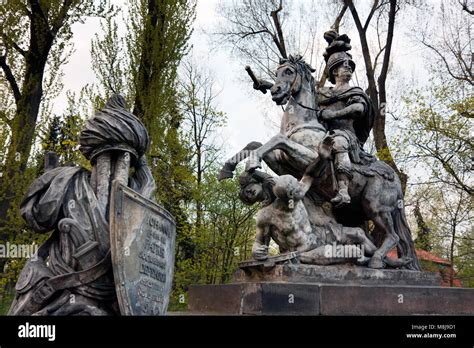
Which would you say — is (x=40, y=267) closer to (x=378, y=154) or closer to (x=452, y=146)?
(x=378, y=154)

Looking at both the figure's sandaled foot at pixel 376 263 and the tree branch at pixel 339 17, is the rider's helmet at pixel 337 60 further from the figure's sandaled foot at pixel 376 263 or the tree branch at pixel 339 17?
the tree branch at pixel 339 17

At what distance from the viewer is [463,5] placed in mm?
20562

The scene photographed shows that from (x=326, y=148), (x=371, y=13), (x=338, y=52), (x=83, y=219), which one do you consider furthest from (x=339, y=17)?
(x=83, y=219)

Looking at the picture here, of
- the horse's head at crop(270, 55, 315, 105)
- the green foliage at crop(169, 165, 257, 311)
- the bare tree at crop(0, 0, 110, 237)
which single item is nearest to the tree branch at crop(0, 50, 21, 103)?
the bare tree at crop(0, 0, 110, 237)

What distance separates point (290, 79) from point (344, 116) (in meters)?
0.92

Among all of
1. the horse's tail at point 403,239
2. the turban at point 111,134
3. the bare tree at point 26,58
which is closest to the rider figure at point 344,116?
the horse's tail at point 403,239

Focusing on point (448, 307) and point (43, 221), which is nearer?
point (43, 221)

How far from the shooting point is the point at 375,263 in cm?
691

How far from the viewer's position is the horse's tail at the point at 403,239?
7491mm

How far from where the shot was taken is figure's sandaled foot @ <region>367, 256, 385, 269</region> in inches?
272

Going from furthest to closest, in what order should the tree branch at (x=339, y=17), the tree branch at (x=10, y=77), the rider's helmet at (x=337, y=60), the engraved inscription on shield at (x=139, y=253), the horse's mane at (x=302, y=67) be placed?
the tree branch at (x=339, y=17) → the tree branch at (x=10, y=77) → the rider's helmet at (x=337, y=60) → the horse's mane at (x=302, y=67) → the engraved inscription on shield at (x=139, y=253)

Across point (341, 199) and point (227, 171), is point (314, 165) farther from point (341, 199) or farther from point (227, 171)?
point (227, 171)
